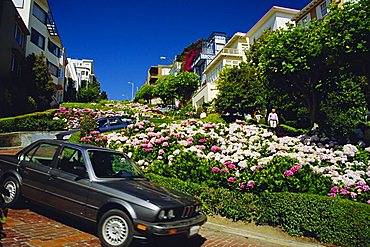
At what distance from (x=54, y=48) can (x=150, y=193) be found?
3897 cm

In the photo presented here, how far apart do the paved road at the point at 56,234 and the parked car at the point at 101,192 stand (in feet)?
1.03

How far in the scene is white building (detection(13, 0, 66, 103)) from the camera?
2956 centimetres

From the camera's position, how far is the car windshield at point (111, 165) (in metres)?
5.48

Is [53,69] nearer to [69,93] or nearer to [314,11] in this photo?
[69,93]

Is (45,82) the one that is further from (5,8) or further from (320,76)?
(320,76)

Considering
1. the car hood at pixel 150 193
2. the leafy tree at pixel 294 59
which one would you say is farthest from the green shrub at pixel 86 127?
the car hood at pixel 150 193

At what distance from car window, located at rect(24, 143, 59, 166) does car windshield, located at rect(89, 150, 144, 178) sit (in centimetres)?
89

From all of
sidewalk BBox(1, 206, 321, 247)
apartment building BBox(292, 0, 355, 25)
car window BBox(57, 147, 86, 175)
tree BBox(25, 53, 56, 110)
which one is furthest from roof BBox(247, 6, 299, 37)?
car window BBox(57, 147, 86, 175)

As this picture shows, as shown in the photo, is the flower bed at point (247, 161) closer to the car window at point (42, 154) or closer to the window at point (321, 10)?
the car window at point (42, 154)

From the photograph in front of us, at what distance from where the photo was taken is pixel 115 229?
4648 mm

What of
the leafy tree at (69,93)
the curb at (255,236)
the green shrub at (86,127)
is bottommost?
the curb at (255,236)

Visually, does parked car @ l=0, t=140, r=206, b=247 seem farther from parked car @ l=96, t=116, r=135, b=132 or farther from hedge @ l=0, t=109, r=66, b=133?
hedge @ l=0, t=109, r=66, b=133

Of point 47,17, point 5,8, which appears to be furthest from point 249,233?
point 47,17

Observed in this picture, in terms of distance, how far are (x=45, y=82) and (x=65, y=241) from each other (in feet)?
86.6
